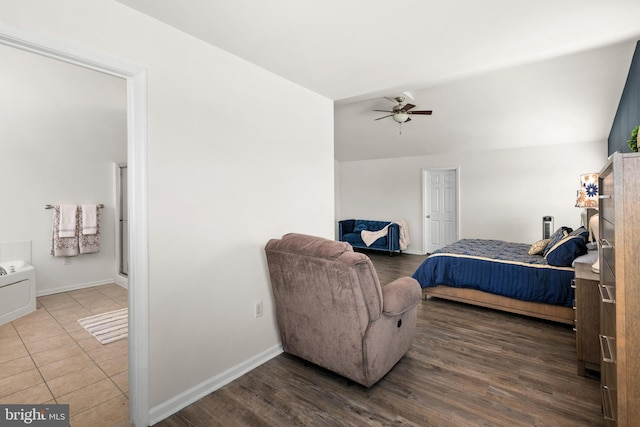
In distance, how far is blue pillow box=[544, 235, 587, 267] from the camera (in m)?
3.09

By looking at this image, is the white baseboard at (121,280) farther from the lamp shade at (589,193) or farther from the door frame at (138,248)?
the lamp shade at (589,193)

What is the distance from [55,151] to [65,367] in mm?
3165

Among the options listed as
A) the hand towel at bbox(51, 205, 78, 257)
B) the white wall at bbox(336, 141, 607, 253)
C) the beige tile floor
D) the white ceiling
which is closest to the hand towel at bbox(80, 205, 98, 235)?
the hand towel at bbox(51, 205, 78, 257)

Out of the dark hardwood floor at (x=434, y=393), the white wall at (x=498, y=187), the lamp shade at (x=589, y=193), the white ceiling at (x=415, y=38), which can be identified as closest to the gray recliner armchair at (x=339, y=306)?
the dark hardwood floor at (x=434, y=393)

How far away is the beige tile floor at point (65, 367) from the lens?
2010 mm

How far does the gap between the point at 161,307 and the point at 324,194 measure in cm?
183

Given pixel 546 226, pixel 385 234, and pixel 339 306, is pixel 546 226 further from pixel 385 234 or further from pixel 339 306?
pixel 339 306

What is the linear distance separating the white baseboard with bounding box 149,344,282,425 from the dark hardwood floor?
0.04 meters

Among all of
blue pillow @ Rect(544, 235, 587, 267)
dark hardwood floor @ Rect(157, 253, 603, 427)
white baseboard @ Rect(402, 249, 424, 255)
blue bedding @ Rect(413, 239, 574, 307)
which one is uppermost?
blue pillow @ Rect(544, 235, 587, 267)

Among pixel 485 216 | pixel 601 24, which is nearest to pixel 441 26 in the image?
pixel 601 24

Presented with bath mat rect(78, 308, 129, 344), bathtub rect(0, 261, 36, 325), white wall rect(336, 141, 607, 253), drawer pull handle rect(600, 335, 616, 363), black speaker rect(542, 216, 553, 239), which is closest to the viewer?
drawer pull handle rect(600, 335, 616, 363)

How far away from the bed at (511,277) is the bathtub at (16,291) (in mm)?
4618

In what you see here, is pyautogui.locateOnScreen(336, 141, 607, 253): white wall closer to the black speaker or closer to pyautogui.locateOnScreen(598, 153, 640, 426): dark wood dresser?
the black speaker

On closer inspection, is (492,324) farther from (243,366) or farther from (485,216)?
(485,216)
